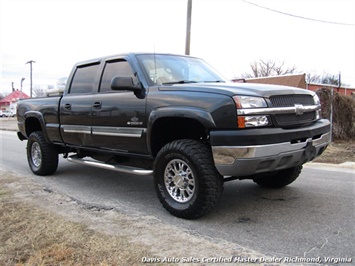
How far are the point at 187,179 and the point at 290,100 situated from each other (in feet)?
4.82

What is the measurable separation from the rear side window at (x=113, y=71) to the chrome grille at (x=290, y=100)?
212cm

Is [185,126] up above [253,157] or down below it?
above

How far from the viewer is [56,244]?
135 inches

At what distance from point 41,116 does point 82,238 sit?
3.71 metres

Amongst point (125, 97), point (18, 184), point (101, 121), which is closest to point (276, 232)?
point (125, 97)

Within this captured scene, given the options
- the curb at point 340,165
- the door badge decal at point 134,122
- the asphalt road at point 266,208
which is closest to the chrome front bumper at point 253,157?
the asphalt road at point 266,208

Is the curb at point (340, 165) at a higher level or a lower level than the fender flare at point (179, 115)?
lower

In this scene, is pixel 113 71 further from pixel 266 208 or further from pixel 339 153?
pixel 339 153

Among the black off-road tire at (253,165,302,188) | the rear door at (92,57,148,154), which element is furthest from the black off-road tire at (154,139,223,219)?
the black off-road tire at (253,165,302,188)

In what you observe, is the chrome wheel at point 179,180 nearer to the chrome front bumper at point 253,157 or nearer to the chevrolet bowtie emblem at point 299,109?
the chrome front bumper at point 253,157

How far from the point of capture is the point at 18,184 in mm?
6176

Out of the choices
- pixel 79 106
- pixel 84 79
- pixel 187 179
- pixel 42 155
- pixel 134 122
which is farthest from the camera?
pixel 42 155

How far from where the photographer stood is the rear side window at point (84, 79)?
576 centimetres

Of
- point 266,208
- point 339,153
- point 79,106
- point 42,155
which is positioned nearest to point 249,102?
point 266,208
